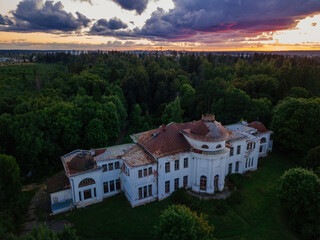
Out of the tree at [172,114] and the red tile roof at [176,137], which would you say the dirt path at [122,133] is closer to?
the tree at [172,114]

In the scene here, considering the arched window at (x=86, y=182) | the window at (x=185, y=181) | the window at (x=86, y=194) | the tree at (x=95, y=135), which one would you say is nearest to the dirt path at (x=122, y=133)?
the tree at (x=95, y=135)

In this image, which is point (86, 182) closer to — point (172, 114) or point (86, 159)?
point (86, 159)

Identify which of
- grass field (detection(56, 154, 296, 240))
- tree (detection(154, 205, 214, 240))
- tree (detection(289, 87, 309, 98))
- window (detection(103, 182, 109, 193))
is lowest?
grass field (detection(56, 154, 296, 240))

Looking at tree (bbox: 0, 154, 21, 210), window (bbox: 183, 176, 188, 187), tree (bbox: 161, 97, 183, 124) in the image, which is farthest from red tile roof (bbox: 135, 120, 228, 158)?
tree (bbox: 161, 97, 183, 124)

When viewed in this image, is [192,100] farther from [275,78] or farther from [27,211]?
[27,211]

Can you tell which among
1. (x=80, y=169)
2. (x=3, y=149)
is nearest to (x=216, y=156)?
(x=80, y=169)

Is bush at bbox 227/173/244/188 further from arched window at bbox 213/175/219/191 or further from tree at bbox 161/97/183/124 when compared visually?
tree at bbox 161/97/183/124
